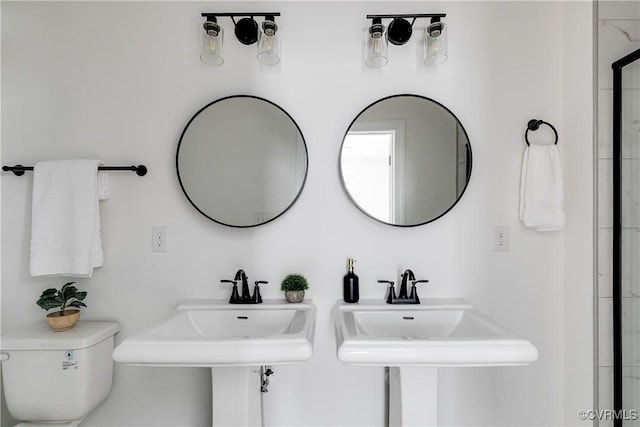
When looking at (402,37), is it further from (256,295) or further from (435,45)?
(256,295)

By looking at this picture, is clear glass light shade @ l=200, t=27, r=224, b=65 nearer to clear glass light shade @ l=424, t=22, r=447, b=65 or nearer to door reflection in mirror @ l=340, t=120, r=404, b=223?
door reflection in mirror @ l=340, t=120, r=404, b=223

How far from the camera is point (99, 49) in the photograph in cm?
173

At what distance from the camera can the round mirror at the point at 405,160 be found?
65.8 inches

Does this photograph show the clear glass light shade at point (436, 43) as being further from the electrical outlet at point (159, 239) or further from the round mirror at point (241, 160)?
the electrical outlet at point (159, 239)

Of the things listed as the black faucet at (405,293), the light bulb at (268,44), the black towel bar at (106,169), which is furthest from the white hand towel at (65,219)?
the black faucet at (405,293)

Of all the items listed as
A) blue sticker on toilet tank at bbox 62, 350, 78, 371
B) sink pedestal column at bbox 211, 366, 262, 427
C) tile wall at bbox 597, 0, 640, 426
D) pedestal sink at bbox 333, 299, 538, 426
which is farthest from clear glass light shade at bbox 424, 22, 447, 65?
blue sticker on toilet tank at bbox 62, 350, 78, 371

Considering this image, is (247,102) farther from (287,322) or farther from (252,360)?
(252,360)

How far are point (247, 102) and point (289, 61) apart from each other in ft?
0.87

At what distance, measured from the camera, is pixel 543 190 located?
1.62 m

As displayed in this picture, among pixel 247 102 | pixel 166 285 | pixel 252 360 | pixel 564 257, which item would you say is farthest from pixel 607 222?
pixel 166 285

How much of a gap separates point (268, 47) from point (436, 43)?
0.71 metres

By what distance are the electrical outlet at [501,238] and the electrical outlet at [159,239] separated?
148 centimetres

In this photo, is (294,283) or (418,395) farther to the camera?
(294,283)

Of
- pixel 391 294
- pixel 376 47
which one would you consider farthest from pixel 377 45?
pixel 391 294
